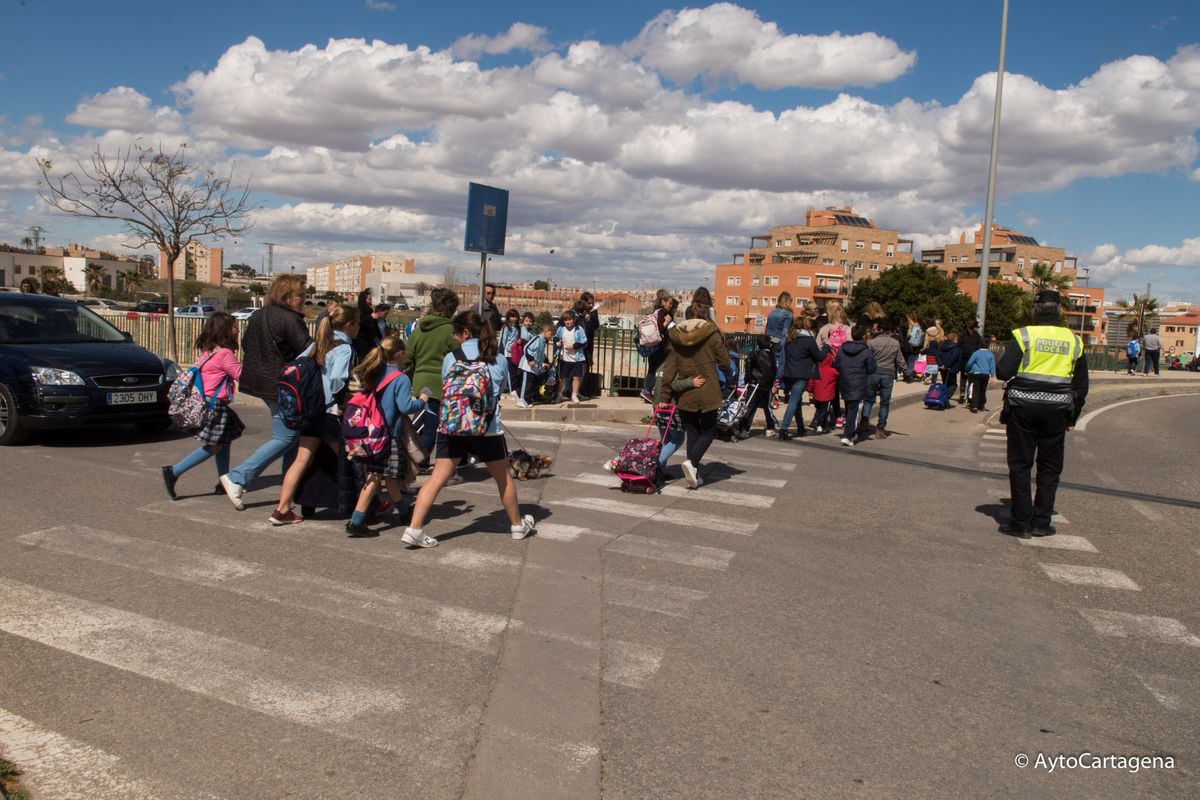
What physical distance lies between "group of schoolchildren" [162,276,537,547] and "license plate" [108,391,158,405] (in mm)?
A: 2795

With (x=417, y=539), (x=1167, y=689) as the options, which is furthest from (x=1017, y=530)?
(x=417, y=539)

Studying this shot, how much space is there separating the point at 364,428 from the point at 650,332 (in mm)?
7008

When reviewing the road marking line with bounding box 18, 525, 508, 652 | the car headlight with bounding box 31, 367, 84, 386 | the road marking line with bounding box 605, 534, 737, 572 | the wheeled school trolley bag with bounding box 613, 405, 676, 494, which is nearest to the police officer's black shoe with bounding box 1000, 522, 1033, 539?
the road marking line with bounding box 605, 534, 737, 572

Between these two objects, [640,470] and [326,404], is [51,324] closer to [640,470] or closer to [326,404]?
[326,404]

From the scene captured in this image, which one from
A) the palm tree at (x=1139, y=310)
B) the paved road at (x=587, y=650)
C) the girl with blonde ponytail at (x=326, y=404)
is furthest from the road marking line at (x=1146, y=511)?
the palm tree at (x=1139, y=310)

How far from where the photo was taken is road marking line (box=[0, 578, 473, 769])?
381 centimetres

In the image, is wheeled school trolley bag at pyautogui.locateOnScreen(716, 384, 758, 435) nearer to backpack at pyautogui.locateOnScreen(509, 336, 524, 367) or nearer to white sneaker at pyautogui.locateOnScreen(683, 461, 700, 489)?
white sneaker at pyautogui.locateOnScreen(683, 461, 700, 489)

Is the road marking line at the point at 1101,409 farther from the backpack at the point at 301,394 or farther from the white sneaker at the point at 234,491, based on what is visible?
the white sneaker at the point at 234,491

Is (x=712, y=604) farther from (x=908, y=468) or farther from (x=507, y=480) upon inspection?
(x=908, y=468)

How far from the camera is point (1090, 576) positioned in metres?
6.55

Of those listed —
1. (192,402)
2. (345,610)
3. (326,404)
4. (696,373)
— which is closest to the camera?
(345,610)

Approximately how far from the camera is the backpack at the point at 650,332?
510 inches

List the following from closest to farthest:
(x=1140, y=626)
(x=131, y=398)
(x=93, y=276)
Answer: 1. (x=1140, y=626)
2. (x=131, y=398)
3. (x=93, y=276)

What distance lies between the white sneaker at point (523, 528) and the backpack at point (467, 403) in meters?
0.89
